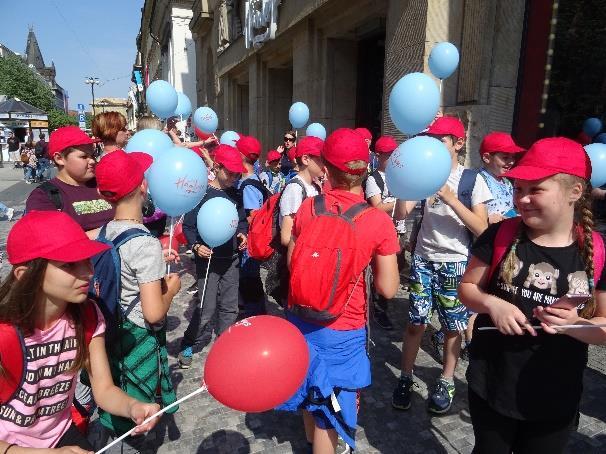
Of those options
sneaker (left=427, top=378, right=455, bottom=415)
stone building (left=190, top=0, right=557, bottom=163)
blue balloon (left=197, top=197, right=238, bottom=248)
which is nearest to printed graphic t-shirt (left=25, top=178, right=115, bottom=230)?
blue balloon (left=197, top=197, right=238, bottom=248)

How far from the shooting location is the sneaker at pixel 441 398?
9.79ft

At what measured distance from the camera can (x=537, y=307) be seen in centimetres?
150

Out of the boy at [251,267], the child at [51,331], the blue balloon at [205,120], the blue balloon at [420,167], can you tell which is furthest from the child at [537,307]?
the blue balloon at [205,120]

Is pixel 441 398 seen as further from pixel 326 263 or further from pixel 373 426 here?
pixel 326 263

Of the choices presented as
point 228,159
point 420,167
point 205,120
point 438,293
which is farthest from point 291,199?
point 205,120

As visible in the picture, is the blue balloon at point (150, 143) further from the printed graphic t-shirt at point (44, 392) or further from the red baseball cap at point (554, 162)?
the red baseball cap at point (554, 162)

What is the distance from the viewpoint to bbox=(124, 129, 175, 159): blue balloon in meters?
3.55

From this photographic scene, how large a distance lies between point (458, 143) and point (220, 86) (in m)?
17.9

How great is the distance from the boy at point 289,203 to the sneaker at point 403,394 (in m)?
1.17

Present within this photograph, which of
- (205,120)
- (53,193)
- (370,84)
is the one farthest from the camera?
(370,84)

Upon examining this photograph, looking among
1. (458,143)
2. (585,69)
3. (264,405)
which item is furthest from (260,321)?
(585,69)

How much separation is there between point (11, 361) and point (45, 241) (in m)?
0.42

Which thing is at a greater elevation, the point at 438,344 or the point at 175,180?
the point at 175,180

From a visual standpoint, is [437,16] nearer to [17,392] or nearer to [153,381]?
[153,381]
